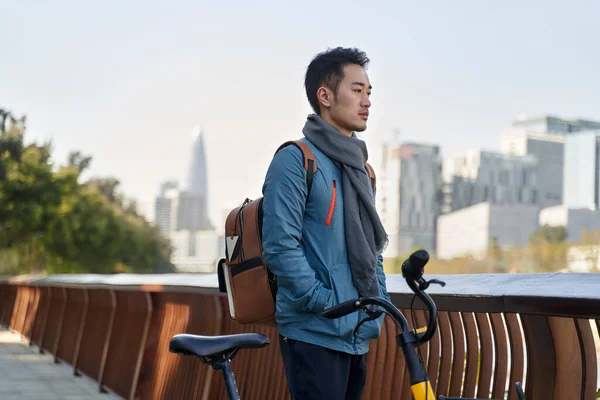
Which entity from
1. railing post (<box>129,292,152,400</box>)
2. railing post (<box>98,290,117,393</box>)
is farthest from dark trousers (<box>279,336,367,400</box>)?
railing post (<box>98,290,117,393</box>)

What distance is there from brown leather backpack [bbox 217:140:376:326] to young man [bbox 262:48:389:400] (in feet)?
0.29

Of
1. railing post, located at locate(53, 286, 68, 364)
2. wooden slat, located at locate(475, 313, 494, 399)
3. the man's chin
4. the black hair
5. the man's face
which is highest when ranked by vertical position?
the black hair

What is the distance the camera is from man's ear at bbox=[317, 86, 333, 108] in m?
4.02

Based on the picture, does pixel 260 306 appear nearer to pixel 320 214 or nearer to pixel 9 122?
pixel 320 214

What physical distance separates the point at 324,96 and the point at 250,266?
2.21 feet

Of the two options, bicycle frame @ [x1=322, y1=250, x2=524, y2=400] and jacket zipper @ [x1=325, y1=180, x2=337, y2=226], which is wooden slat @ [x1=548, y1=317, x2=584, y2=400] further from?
bicycle frame @ [x1=322, y1=250, x2=524, y2=400]

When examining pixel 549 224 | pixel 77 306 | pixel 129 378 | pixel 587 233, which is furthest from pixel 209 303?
pixel 549 224

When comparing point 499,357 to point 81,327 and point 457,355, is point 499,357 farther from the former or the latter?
point 81,327

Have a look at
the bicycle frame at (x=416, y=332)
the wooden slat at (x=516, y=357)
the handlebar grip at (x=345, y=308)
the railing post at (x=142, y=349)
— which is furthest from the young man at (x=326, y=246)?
the railing post at (x=142, y=349)

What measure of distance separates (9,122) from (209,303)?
43.4m

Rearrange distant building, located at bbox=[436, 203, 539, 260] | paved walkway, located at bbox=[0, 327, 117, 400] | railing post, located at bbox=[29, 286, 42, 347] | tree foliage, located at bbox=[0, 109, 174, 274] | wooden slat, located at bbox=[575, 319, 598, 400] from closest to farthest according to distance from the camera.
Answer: wooden slat, located at bbox=[575, 319, 598, 400], paved walkway, located at bbox=[0, 327, 117, 400], railing post, located at bbox=[29, 286, 42, 347], tree foliage, located at bbox=[0, 109, 174, 274], distant building, located at bbox=[436, 203, 539, 260]

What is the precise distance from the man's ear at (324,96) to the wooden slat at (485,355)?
103 centimetres

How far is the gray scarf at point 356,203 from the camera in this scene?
3764 millimetres

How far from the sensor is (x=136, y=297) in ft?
31.6
